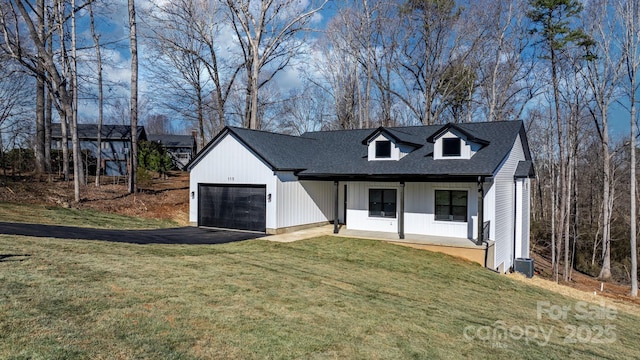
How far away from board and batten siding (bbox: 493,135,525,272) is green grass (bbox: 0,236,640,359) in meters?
4.42

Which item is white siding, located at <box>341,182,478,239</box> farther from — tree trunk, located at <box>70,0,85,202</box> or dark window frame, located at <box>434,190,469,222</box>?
tree trunk, located at <box>70,0,85,202</box>

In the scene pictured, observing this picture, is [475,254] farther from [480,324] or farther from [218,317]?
[218,317]

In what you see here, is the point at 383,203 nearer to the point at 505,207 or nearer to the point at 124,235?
the point at 505,207

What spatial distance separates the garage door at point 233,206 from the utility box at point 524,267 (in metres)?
10.8

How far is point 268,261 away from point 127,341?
5993 millimetres

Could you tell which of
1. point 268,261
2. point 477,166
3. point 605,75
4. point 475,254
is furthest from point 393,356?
point 605,75

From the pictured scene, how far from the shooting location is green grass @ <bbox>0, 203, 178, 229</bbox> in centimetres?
1343

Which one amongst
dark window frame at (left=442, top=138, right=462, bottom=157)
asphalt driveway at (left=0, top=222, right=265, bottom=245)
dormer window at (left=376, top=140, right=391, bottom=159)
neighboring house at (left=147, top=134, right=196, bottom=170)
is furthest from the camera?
neighboring house at (left=147, top=134, right=196, bottom=170)

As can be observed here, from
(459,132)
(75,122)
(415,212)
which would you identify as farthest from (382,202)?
(75,122)

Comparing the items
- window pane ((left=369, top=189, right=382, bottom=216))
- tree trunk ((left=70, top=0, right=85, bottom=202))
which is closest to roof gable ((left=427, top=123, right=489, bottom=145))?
window pane ((left=369, top=189, right=382, bottom=216))

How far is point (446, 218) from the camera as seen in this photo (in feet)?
50.4

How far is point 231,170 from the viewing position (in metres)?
17.0

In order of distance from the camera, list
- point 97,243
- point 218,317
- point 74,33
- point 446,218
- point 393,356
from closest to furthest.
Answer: point 393,356, point 218,317, point 97,243, point 446,218, point 74,33

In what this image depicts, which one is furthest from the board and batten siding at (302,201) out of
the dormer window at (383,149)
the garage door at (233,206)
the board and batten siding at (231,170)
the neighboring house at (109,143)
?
the neighboring house at (109,143)
